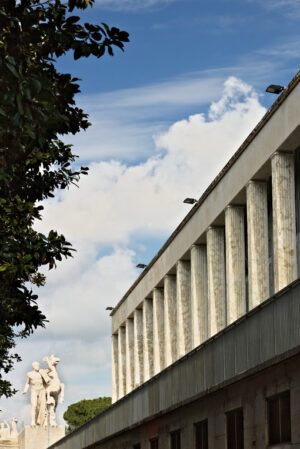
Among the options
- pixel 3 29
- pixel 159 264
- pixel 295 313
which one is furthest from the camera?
pixel 159 264

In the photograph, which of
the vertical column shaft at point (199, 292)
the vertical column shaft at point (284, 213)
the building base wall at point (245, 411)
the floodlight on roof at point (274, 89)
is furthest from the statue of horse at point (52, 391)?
the floodlight on roof at point (274, 89)

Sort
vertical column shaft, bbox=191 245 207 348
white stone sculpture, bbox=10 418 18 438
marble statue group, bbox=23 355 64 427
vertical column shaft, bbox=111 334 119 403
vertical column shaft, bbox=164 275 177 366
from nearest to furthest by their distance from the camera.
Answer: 1. vertical column shaft, bbox=191 245 207 348
2. vertical column shaft, bbox=164 275 177 366
3. marble statue group, bbox=23 355 64 427
4. vertical column shaft, bbox=111 334 119 403
5. white stone sculpture, bbox=10 418 18 438

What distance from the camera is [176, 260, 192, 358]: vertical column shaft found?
4828cm

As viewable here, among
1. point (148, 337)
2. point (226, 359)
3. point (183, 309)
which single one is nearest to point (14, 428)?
point (148, 337)

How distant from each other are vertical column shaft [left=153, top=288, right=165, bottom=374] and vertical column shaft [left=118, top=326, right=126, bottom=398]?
12.5 metres

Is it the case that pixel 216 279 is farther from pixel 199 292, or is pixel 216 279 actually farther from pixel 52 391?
pixel 52 391

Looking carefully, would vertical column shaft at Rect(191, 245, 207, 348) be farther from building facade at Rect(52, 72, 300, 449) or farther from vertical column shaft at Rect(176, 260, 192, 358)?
vertical column shaft at Rect(176, 260, 192, 358)

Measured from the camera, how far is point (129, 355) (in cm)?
6384

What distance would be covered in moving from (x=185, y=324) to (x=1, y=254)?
34463 mm

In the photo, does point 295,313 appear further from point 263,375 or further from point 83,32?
point 83,32

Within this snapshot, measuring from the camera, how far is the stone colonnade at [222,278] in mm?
33406

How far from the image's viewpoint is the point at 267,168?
116 ft

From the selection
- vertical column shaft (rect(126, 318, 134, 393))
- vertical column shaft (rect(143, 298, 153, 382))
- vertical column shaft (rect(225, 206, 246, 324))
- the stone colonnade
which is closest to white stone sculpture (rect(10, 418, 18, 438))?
vertical column shaft (rect(126, 318, 134, 393))

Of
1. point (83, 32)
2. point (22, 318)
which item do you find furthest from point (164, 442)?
point (83, 32)
